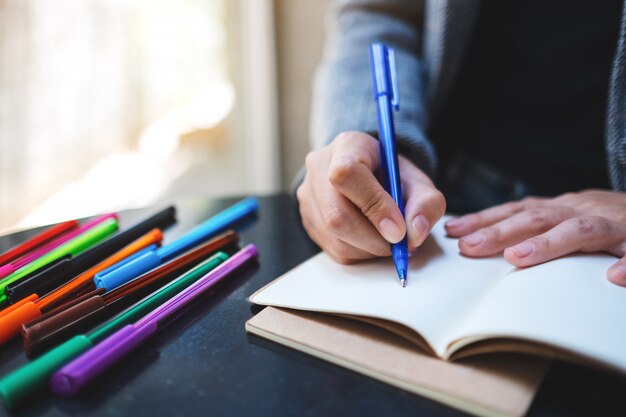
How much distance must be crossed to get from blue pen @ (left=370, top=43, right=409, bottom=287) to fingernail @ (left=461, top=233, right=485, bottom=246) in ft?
0.21

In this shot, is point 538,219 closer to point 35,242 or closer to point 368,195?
point 368,195

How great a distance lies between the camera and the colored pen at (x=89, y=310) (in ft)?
0.90

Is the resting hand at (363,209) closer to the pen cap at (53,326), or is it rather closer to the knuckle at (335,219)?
the knuckle at (335,219)

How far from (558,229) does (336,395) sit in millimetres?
222

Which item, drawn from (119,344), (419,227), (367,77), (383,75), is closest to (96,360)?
(119,344)

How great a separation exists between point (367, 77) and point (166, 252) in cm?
35

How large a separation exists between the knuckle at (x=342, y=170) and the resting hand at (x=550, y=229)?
12cm

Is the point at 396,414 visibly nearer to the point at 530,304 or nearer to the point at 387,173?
the point at 530,304

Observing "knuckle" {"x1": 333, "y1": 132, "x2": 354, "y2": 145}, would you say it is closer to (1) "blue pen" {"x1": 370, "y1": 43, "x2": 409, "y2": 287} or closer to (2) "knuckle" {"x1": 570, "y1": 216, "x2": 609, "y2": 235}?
(1) "blue pen" {"x1": 370, "y1": 43, "x2": 409, "y2": 287}

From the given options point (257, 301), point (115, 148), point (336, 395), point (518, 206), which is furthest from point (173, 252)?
point (115, 148)

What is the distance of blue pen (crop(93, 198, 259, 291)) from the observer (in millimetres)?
341

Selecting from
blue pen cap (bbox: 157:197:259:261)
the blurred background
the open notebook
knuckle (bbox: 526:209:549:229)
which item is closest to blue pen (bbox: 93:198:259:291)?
blue pen cap (bbox: 157:197:259:261)

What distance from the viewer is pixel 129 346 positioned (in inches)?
10.7

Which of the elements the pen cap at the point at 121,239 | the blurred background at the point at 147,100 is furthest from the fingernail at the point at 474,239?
the blurred background at the point at 147,100
